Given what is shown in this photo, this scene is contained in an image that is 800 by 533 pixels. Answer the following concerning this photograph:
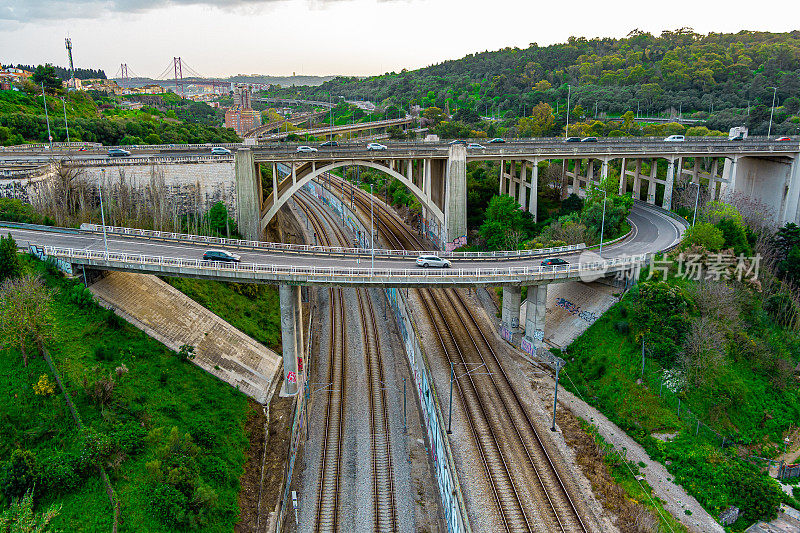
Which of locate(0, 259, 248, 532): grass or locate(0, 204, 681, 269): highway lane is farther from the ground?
locate(0, 204, 681, 269): highway lane

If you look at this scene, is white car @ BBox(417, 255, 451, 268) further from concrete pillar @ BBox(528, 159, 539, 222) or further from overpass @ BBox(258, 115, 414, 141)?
overpass @ BBox(258, 115, 414, 141)

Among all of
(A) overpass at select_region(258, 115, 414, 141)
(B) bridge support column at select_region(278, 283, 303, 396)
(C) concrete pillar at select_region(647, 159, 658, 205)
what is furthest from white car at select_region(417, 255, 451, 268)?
(A) overpass at select_region(258, 115, 414, 141)

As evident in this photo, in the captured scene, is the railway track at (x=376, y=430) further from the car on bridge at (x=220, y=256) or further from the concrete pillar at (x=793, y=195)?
the concrete pillar at (x=793, y=195)

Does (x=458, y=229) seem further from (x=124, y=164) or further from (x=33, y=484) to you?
(x=33, y=484)

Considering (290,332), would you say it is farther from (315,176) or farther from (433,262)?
(315,176)

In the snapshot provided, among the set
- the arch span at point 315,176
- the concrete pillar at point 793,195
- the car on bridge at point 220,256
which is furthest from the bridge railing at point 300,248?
the concrete pillar at point 793,195

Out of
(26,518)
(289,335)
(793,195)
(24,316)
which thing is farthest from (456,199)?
(26,518)

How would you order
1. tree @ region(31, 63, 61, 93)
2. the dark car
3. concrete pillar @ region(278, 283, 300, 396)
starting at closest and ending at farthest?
concrete pillar @ region(278, 283, 300, 396), the dark car, tree @ region(31, 63, 61, 93)

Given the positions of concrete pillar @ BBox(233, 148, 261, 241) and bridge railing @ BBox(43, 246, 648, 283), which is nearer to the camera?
bridge railing @ BBox(43, 246, 648, 283)
